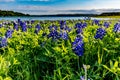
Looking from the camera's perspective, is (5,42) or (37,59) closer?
(37,59)

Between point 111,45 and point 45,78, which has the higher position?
point 111,45

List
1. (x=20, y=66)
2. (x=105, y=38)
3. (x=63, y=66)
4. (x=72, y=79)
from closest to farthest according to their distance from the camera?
(x=72, y=79) → (x=63, y=66) → (x=20, y=66) → (x=105, y=38)

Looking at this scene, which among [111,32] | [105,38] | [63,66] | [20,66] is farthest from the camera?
[111,32]

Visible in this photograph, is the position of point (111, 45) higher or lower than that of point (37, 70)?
higher

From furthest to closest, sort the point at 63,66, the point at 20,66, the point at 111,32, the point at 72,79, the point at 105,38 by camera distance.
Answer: the point at 111,32
the point at 105,38
the point at 20,66
the point at 63,66
the point at 72,79

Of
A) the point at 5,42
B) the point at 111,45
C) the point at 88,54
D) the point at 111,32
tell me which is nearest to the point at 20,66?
the point at 5,42

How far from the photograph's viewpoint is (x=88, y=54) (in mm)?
4820

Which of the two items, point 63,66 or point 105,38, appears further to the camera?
point 105,38

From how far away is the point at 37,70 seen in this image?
193 inches

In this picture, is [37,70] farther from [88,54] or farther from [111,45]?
[111,45]

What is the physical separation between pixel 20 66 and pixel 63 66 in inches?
28.9

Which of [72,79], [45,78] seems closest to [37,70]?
[45,78]

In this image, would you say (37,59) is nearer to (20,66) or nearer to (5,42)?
(20,66)

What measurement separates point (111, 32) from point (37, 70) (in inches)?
56.1
